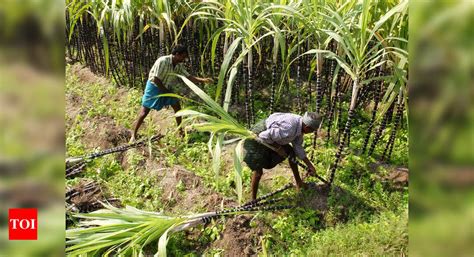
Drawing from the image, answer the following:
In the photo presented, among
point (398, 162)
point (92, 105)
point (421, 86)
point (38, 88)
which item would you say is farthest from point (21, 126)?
point (92, 105)

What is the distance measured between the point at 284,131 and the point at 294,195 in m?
0.64

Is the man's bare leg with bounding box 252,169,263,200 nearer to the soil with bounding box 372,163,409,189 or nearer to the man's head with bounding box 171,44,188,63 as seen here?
the soil with bounding box 372,163,409,189

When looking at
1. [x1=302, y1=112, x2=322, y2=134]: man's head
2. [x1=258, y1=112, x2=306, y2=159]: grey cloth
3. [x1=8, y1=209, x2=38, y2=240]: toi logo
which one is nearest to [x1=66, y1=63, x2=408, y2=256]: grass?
[x1=258, y1=112, x2=306, y2=159]: grey cloth

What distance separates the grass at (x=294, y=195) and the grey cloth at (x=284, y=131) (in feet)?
1.70

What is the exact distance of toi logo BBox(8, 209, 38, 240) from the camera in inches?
23.7

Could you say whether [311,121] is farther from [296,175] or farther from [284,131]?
[296,175]

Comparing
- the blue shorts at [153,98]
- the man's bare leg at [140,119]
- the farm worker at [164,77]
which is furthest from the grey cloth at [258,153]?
the man's bare leg at [140,119]

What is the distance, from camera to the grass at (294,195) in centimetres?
269

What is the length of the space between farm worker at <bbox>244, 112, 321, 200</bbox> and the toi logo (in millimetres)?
2345

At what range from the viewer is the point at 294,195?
128 inches

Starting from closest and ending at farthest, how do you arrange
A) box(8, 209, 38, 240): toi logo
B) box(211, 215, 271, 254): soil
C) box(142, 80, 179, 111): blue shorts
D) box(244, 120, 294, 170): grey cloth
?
box(8, 209, 38, 240): toi logo → box(211, 215, 271, 254): soil → box(244, 120, 294, 170): grey cloth → box(142, 80, 179, 111): blue shorts

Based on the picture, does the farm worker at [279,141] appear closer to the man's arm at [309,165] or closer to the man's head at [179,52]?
the man's arm at [309,165]

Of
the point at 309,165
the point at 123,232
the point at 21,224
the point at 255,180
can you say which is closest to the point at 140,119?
the point at 255,180

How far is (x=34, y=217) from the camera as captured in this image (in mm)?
639
